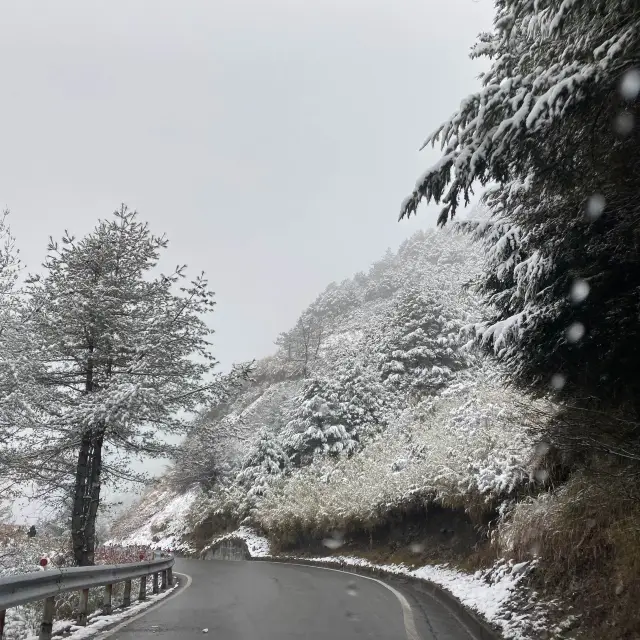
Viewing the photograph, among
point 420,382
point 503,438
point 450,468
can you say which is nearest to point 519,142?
point 503,438

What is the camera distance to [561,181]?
5.69 meters

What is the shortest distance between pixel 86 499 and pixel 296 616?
6.43 metres

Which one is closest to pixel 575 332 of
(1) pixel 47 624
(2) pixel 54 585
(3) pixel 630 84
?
(3) pixel 630 84

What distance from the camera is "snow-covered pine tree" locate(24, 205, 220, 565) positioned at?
11.8 meters

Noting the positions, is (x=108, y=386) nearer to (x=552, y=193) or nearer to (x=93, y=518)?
(x=93, y=518)

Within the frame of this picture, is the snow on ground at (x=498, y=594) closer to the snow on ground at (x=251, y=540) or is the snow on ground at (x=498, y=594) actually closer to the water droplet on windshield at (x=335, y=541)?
the water droplet on windshield at (x=335, y=541)

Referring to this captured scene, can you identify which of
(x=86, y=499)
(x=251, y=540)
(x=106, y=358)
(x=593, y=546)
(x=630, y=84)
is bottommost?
(x=593, y=546)

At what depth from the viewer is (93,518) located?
1213cm

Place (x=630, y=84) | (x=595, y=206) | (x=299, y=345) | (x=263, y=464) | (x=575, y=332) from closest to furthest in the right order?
1. (x=630, y=84)
2. (x=595, y=206)
3. (x=575, y=332)
4. (x=263, y=464)
5. (x=299, y=345)

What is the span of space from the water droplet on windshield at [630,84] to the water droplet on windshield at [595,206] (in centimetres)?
123

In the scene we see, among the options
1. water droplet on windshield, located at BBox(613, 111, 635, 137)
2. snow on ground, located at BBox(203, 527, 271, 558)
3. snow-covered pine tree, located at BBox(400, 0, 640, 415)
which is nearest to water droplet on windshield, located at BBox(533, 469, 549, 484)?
snow-covered pine tree, located at BBox(400, 0, 640, 415)

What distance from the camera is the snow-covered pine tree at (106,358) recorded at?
11.8 meters

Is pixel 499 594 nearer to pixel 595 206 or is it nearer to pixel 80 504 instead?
pixel 595 206

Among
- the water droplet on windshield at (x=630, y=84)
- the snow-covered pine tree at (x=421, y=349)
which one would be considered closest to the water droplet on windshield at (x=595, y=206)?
the water droplet on windshield at (x=630, y=84)
